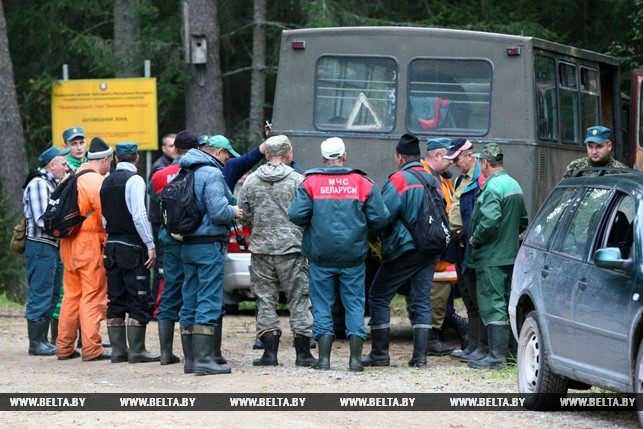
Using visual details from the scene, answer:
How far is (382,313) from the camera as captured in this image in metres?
11.3

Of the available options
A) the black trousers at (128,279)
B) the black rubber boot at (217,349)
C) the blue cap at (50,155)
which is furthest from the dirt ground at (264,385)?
the blue cap at (50,155)

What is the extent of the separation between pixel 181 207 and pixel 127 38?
14.1 m

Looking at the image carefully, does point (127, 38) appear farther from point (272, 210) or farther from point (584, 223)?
point (584, 223)

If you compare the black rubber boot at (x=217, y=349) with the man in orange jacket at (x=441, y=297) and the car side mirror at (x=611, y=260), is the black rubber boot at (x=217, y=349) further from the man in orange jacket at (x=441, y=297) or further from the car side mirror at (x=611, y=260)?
the car side mirror at (x=611, y=260)

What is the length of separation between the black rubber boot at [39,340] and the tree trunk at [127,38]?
453 inches

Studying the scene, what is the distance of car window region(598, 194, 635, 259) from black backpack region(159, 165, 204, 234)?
3.80 metres

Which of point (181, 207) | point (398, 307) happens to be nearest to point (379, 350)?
point (181, 207)

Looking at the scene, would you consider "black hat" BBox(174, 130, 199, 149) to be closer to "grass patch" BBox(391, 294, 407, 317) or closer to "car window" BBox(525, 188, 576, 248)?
"car window" BBox(525, 188, 576, 248)

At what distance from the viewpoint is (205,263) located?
1078cm

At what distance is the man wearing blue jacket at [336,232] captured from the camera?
35.7 feet

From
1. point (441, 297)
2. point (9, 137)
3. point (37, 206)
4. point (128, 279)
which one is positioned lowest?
point (441, 297)

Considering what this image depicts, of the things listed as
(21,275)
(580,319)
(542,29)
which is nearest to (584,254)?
(580,319)

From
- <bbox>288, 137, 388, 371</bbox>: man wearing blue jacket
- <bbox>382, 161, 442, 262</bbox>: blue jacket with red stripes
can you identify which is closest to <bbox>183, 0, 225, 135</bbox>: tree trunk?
<bbox>382, 161, 442, 262</bbox>: blue jacket with red stripes

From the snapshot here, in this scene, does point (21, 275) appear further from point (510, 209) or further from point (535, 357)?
point (535, 357)
